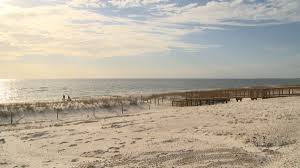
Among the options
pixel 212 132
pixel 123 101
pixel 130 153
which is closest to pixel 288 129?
pixel 212 132

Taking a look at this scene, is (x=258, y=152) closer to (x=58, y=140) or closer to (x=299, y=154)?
(x=299, y=154)

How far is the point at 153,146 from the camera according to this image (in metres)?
15.6

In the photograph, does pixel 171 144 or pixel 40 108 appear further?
pixel 40 108

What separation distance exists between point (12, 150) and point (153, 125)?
7815 mm

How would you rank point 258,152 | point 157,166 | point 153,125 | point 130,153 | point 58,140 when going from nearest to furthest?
point 157,166 < point 258,152 < point 130,153 < point 58,140 < point 153,125

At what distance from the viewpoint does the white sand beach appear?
13.1 metres

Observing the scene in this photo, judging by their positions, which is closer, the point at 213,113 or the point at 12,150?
the point at 12,150

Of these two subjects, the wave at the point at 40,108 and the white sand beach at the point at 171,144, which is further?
the wave at the point at 40,108

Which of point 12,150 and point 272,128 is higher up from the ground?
point 272,128

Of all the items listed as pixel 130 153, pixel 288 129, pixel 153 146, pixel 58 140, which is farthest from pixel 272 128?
pixel 58 140

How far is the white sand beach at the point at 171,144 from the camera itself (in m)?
13.1

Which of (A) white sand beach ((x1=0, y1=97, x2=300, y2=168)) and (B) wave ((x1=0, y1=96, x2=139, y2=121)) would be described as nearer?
(A) white sand beach ((x1=0, y1=97, x2=300, y2=168))

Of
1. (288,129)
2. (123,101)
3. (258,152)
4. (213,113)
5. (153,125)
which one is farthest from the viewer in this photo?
(123,101)

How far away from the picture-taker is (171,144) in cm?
1579
